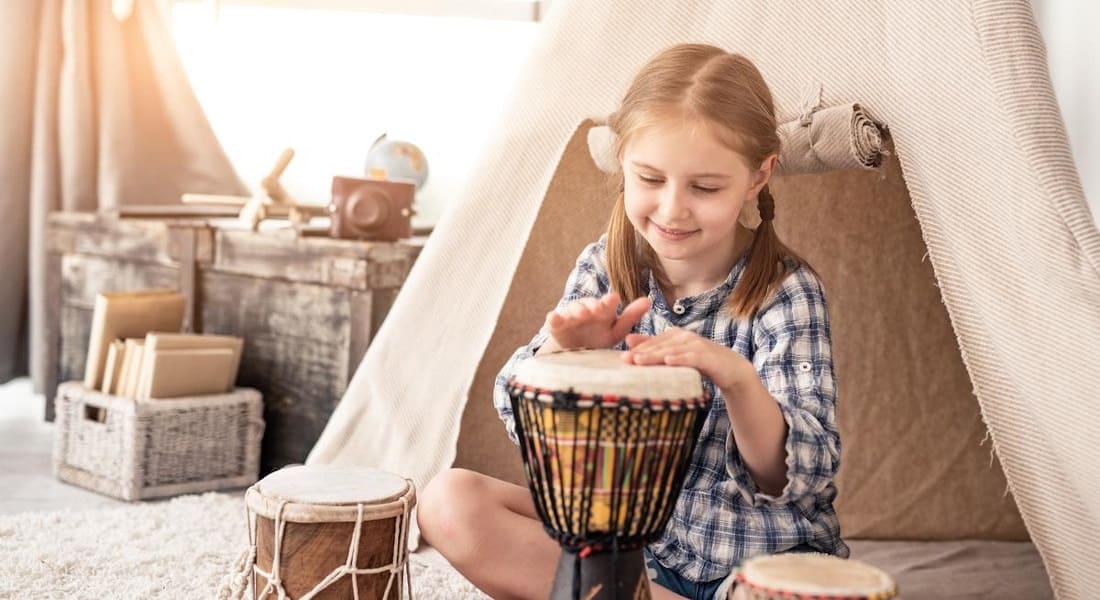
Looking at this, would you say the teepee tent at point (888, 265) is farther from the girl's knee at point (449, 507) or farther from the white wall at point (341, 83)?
the white wall at point (341, 83)

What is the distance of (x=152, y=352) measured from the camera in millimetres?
2410

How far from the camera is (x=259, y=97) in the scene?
3.66 m

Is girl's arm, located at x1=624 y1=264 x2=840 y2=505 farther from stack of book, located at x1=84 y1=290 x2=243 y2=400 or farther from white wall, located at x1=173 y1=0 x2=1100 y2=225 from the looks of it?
white wall, located at x1=173 y1=0 x2=1100 y2=225

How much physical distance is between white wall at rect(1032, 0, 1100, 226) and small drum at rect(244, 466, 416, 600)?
1.48 metres

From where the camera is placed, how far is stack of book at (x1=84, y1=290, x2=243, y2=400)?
2430 mm

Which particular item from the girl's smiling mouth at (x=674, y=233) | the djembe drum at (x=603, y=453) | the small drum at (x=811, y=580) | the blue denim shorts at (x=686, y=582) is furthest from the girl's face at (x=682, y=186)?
the small drum at (x=811, y=580)

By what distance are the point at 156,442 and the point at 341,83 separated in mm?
1605

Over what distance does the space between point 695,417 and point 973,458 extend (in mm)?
1138

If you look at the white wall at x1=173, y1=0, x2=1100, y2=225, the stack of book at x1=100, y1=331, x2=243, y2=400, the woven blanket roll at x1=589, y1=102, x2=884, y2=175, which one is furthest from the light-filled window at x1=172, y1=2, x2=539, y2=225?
the woven blanket roll at x1=589, y1=102, x2=884, y2=175

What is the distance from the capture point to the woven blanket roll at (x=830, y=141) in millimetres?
1616

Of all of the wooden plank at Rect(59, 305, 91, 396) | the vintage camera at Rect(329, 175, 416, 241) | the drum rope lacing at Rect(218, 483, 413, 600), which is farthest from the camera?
the wooden plank at Rect(59, 305, 91, 396)

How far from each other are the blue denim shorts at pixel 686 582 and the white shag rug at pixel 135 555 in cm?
35

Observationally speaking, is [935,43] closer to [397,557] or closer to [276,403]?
[397,557]

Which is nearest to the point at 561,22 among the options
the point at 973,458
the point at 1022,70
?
the point at 1022,70
